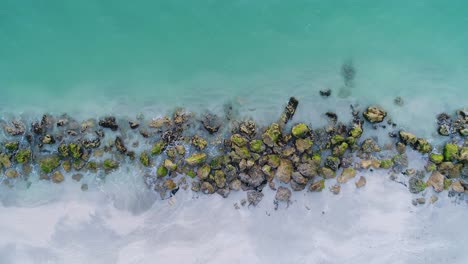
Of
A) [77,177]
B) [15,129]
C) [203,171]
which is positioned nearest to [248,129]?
[203,171]

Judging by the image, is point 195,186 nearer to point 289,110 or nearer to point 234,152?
point 234,152

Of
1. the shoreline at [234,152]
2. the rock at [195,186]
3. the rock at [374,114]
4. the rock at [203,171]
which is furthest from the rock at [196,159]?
the rock at [374,114]

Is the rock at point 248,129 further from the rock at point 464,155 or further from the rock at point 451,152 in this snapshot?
the rock at point 464,155

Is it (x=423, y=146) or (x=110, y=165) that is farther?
(x=110, y=165)

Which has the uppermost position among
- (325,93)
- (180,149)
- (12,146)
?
(325,93)

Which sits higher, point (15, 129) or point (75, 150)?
point (15, 129)

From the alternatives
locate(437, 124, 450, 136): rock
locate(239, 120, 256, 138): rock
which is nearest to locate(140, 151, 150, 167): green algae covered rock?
locate(239, 120, 256, 138): rock
